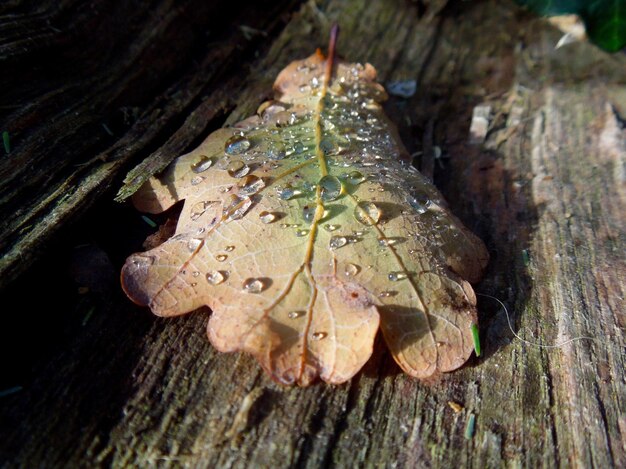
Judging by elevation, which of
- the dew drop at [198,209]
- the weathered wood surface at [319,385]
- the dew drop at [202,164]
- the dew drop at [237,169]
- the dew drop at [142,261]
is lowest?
the weathered wood surface at [319,385]

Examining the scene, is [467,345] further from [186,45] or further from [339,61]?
[186,45]

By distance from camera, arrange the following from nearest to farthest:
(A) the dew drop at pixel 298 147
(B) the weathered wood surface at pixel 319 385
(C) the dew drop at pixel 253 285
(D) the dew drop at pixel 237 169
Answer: (B) the weathered wood surface at pixel 319 385 < (C) the dew drop at pixel 253 285 < (D) the dew drop at pixel 237 169 < (A) the dew drop at pixel 298 147

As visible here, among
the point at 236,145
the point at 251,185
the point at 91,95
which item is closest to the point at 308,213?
the point at 251,185

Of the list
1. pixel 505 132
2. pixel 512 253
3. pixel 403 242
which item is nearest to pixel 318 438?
pixel 403 242

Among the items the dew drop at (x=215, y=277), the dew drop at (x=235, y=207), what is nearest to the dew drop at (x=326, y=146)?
the dew drop at (x=235, y=207)

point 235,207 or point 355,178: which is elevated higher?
point 235,207

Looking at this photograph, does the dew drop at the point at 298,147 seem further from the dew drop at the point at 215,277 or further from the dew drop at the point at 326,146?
the dew drop at the point at 215,277

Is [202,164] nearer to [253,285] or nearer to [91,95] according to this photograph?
[253,285]
